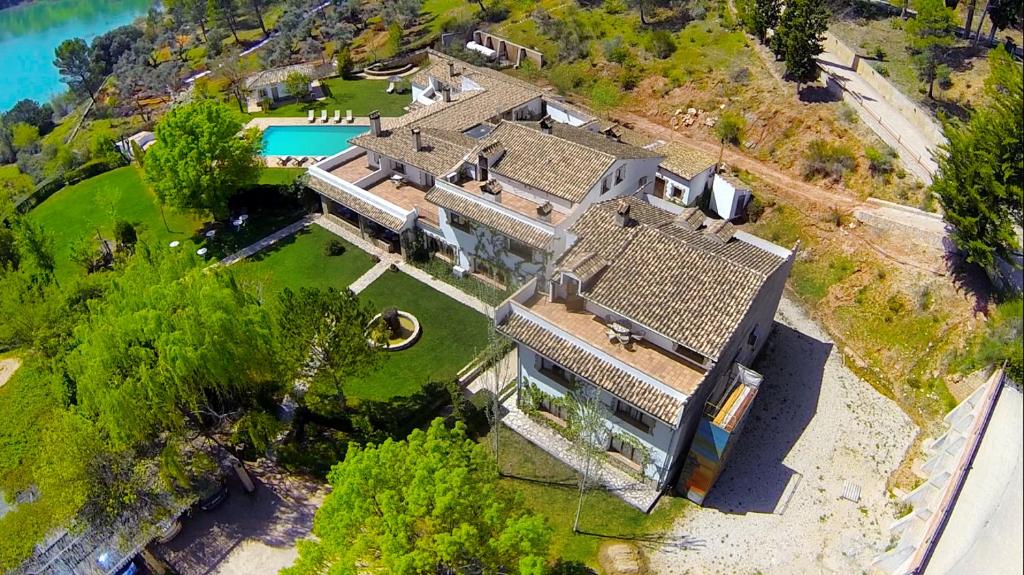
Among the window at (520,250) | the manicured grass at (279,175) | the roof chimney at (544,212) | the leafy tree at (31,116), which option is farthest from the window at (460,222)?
the leafy tree at (31,116)

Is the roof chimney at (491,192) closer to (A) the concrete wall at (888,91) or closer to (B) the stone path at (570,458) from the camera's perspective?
(B) the stone path at (570,458)

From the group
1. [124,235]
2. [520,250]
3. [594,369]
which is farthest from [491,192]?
[124,235]

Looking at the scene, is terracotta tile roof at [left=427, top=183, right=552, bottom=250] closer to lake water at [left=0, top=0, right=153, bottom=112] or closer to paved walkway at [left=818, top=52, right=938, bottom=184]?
paved walkway at [left=818, top=52, right=938, bottom=184]

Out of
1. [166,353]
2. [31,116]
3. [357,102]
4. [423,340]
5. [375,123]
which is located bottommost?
[31,116]

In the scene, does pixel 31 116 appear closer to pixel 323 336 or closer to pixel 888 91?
pixel 323 336

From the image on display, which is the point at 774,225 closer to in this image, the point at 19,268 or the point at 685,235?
the point at 685,235

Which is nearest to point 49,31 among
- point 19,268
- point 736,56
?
point 19,268

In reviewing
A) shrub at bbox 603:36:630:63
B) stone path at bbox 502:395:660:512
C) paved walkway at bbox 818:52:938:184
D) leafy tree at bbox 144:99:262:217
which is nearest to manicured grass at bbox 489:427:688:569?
stone path at bbox 502:395:660:512
